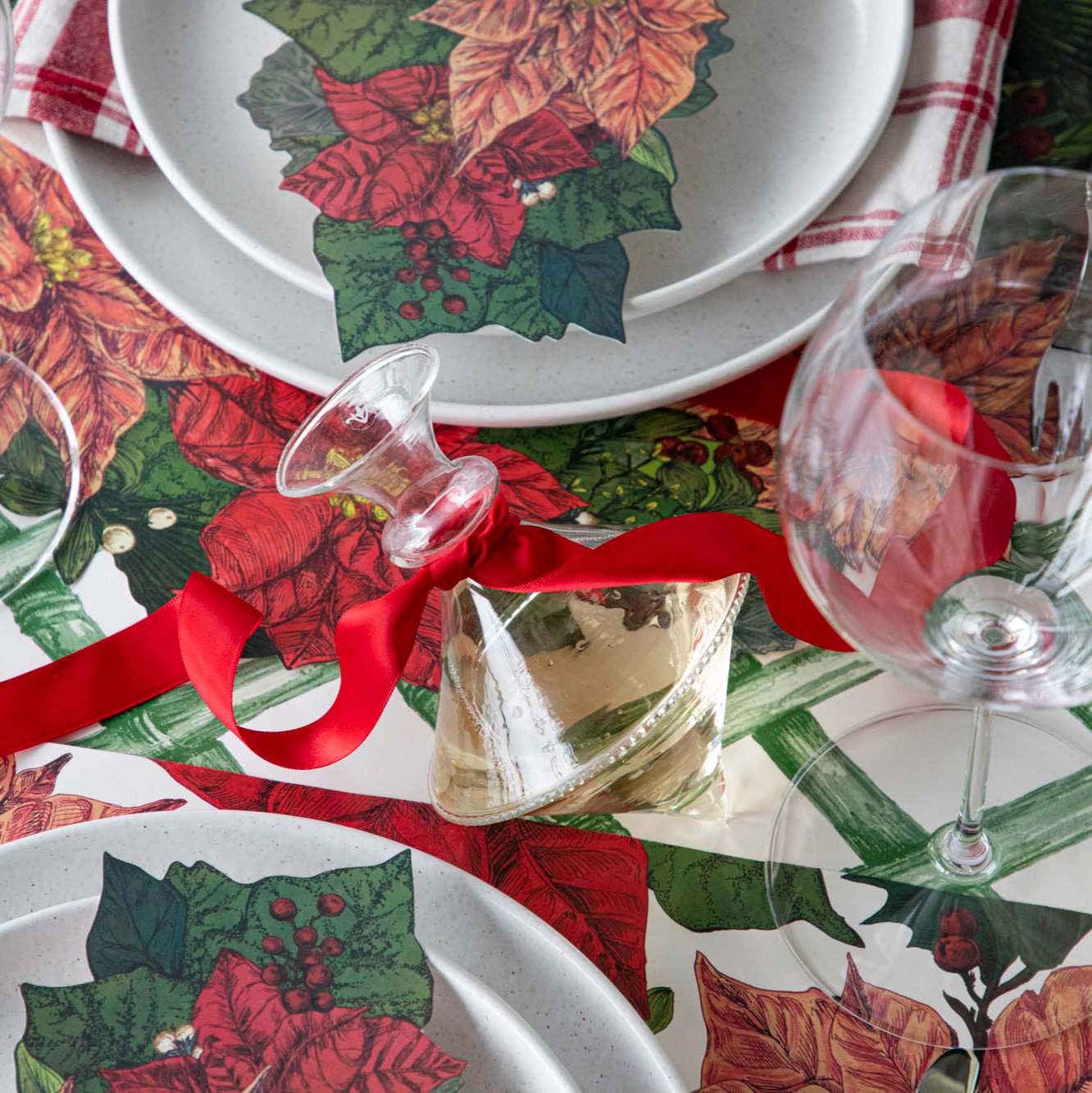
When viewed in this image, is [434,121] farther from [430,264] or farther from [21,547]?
[21,547]

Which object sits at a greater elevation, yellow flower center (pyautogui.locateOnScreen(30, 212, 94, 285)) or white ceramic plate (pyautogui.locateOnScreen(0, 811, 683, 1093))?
yellow flower center (pyautogui.locateOnScreen(30, 212, 94, 285))

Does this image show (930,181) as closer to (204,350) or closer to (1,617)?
(204,350)

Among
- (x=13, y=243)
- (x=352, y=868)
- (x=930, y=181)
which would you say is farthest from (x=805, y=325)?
(x=13, y=243)

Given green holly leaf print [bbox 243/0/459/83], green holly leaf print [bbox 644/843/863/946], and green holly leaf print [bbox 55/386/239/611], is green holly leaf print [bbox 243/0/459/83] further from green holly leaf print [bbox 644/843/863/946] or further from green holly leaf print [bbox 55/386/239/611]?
green holly leaf print [bbox 644/843/863/946]

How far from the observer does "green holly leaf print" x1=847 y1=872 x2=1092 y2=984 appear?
446mm

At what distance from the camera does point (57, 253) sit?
24.9 inches

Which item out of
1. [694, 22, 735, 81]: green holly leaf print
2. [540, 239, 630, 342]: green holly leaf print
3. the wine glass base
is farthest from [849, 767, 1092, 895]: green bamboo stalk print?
[694, 22, 735, 81]: green holly leaf print

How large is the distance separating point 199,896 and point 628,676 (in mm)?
167

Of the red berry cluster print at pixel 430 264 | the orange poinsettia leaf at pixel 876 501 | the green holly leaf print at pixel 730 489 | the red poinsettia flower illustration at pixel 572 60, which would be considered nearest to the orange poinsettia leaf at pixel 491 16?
the red poinsettia flower illustration at pixel 572 60

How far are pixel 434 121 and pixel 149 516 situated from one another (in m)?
0.21

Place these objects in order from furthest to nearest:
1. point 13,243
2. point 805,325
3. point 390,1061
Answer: point 13,243
point 805,325
point 390,1061

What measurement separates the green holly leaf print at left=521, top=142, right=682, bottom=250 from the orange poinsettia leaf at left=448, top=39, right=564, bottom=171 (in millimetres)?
41

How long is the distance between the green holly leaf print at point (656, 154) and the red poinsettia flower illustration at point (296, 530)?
135 mm

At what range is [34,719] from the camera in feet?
1.66
